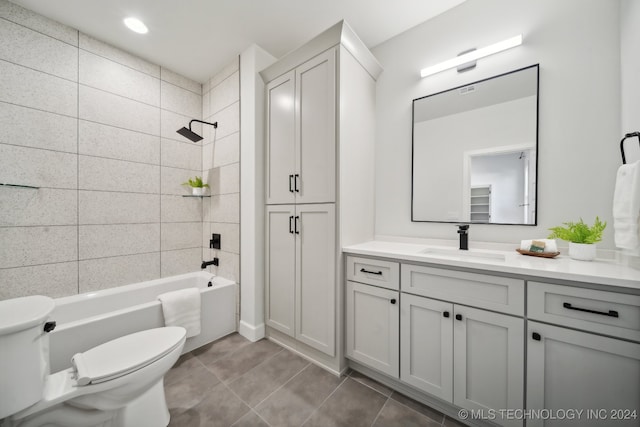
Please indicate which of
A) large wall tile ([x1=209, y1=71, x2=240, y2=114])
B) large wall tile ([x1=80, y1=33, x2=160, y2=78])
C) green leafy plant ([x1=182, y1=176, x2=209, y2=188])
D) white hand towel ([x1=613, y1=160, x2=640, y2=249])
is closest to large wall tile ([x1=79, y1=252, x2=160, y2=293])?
green leafy plant ([x1=182, y1=176, x2=209, y2=188])

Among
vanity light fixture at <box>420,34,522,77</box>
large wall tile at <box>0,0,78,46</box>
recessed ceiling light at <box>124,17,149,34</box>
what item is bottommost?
vanity light fixture at <box>420,34,522,77</box>

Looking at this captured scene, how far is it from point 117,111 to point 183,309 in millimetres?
1890

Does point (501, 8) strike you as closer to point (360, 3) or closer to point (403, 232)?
point (360, 3)

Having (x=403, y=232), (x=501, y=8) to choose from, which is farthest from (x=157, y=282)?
(x=501, y=8)

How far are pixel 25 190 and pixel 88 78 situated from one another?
104cm

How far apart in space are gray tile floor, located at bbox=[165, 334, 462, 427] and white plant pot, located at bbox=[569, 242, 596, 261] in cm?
112

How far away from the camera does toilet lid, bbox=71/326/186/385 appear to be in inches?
41.6

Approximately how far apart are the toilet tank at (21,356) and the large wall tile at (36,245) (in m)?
1.07

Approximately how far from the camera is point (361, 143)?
1.91m

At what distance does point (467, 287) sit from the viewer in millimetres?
1222

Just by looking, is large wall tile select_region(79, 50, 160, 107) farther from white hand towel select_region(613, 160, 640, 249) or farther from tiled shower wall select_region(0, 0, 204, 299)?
white hand towel select_region(613, 160, 640, 249)

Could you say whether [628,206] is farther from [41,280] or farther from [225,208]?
[41,280]

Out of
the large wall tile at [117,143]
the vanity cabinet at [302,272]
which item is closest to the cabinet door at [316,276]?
the vanity cabinet at [302,272]

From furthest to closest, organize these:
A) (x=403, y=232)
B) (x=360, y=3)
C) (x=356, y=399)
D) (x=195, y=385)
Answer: (x=403, y=232)
(x=360, y=3)
(x=195, y=385)
(x=356, y=399)
